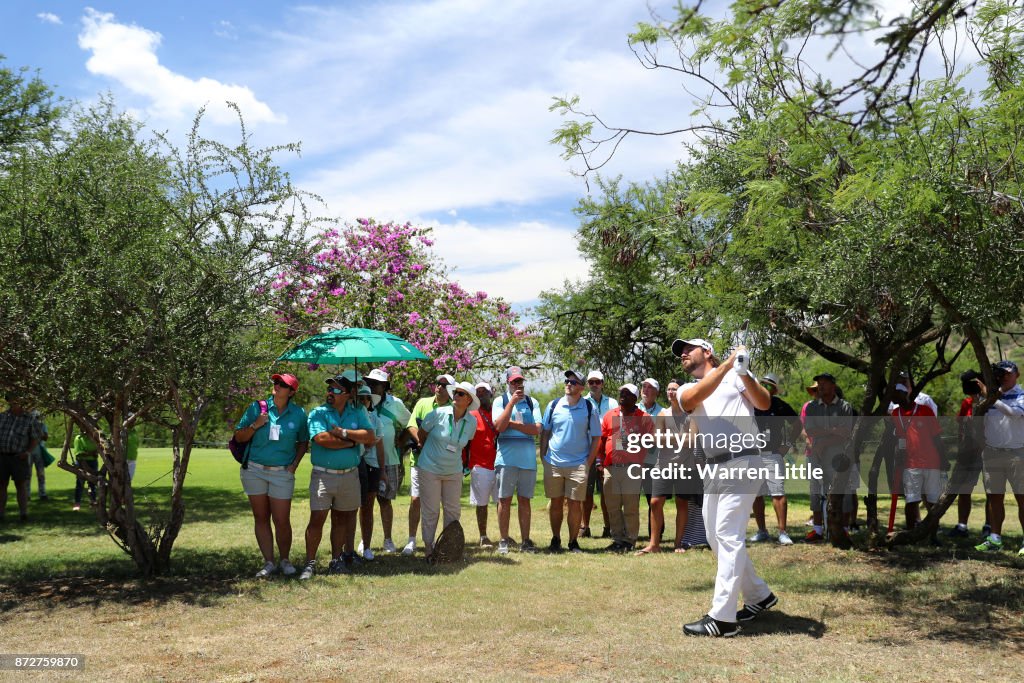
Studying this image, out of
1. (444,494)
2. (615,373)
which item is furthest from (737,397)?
(615,373)

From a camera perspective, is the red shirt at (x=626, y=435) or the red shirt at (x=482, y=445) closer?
the red shirt at (x=482, y=445)

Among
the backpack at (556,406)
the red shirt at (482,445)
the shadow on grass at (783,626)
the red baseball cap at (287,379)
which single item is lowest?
the shadow on grass at (783,626)

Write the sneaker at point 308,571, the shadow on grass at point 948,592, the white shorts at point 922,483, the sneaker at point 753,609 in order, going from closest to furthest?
the shadow on grass at point 948,592 → the sneaker at point 753,609 → the sneaker at point 308,571 → the white shorts at point 922,483

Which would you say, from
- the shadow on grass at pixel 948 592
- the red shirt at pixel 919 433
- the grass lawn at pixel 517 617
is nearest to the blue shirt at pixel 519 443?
the grass lawn at pixel 517 617

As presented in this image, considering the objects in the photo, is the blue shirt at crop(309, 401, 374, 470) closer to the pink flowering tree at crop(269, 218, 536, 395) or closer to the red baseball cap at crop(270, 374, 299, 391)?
the red baseball cap at crop(270, 374, 299, 391)

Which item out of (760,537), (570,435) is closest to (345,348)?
(570,435)

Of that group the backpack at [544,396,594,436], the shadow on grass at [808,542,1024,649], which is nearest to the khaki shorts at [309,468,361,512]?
the backpack at [544,396,594,436]

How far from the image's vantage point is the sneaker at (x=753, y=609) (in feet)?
21.3

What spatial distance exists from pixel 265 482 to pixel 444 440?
6.37 feet

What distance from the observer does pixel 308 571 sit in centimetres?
845

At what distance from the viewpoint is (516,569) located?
8.90 metres

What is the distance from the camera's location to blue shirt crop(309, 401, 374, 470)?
28.0ft

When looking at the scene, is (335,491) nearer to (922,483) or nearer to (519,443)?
(519,443)

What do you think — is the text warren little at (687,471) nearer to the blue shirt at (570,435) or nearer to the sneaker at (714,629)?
the blue shirt at (570,435)
